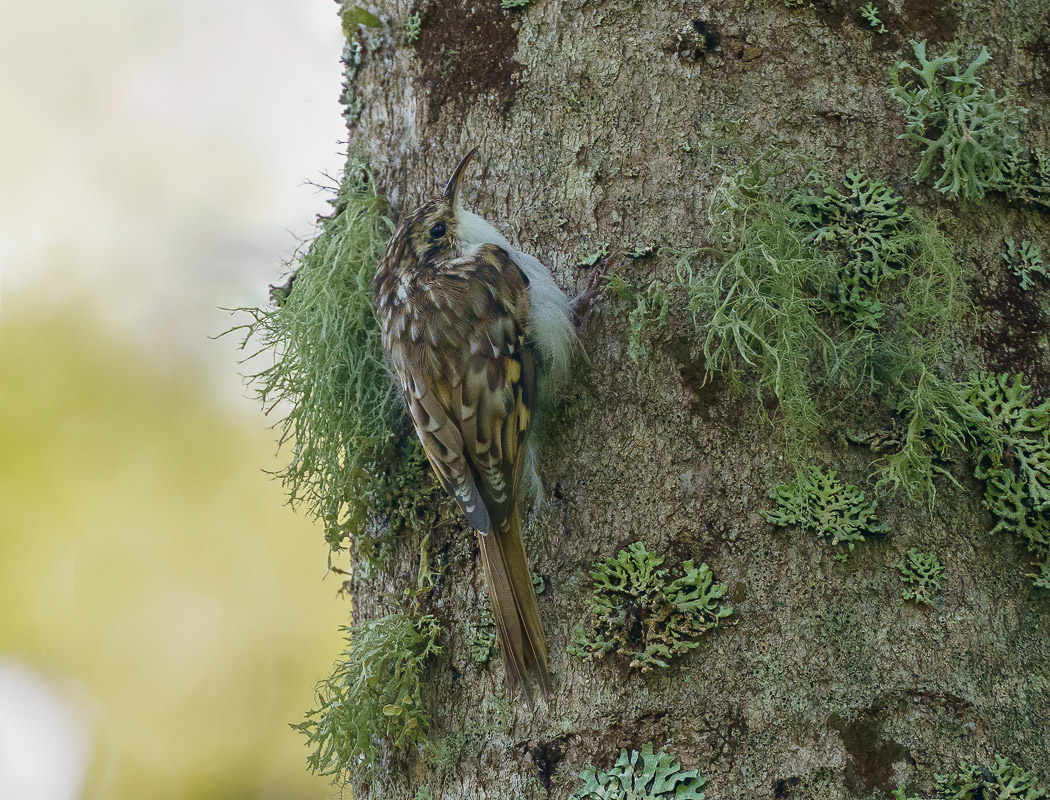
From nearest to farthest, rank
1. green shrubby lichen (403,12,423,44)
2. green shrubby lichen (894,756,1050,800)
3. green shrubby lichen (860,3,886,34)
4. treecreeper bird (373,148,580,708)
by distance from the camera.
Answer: green shrubby lichen (894,756,1050,800) < treecreeper bird (373,148,580,708) < green shrubby lichen (860,3,886,34) < green shrubby lichen (403,12,423,44)

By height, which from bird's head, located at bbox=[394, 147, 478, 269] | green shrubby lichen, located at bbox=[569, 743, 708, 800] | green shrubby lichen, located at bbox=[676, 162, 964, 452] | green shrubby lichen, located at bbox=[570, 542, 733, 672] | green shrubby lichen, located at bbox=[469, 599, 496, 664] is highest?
bird's head, located at bbox=[394, 147, 478, 269]

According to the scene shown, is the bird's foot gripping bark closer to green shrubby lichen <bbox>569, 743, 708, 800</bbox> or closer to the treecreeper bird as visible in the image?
the treecreeper bird

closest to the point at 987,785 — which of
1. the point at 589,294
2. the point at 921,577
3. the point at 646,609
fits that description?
the point at 921,577

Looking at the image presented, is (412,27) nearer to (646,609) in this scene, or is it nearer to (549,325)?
(549,325)

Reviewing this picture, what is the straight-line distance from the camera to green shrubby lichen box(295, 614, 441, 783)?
6.53ft

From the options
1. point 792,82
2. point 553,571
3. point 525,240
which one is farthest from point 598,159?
point 553,571

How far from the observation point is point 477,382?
7.22ft

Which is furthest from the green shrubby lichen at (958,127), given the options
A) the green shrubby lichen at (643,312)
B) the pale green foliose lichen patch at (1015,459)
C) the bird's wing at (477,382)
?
the bird's wing at (477,382)

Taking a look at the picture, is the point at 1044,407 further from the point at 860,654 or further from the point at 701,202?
the point at 701,202

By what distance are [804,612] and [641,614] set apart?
0.28 meters

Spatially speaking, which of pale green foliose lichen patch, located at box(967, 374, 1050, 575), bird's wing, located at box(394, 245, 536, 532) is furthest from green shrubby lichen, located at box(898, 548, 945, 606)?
bird's wing, located at box(394, 245, 536, 532)

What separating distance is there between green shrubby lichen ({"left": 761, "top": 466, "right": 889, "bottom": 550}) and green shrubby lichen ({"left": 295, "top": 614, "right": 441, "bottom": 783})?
29.2 inches

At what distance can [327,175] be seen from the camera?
2553 mm

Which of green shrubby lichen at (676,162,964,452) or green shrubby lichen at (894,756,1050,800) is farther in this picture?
green shrubby lichen at (676,162,964,452)
